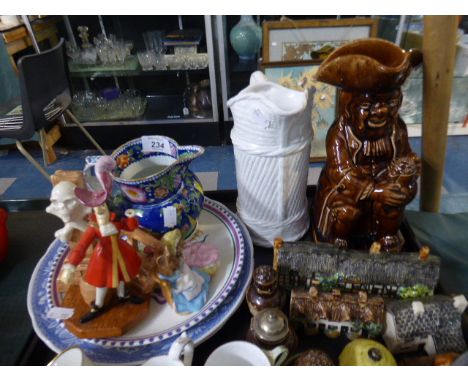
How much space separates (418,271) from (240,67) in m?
1.97

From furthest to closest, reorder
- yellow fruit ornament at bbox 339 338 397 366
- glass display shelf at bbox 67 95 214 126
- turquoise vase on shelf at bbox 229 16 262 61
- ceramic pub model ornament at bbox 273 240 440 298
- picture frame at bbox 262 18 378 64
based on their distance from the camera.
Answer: glass display shelf at bbox 67 95 214 126 → turquoise vase on shelf at bbox 229 16 262 61 → picture frame at bbox 262 18 378 64 → ceramic pub model ornament at bbox 273 240 440 298 → yellow fruit ornament at bbox 339 338 397 366

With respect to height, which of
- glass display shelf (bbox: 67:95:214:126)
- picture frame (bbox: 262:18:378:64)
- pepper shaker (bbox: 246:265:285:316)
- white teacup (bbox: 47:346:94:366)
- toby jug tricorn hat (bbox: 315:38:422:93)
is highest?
toby jug tricorn hat (bbox: 315:38:422:93)

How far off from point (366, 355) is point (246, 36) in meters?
2.04

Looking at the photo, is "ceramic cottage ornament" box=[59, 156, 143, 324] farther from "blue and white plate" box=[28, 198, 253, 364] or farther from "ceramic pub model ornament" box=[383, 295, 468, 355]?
"ceramic pub model ornament" box=[383, 295, 468, 355]

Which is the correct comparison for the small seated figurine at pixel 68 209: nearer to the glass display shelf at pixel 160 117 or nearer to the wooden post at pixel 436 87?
the wooden post at pixel 436 87

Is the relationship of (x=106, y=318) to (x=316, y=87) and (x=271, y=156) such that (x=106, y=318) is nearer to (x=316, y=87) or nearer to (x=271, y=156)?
(x=271, y=156)

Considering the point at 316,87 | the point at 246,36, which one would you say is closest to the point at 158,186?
the point at 316,87

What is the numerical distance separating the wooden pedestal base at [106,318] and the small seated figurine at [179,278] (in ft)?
0.23

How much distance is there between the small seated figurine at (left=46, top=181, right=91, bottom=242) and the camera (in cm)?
61

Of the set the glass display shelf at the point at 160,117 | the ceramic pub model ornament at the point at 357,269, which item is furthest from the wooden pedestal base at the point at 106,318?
the glass display shelf at the point at 160,117

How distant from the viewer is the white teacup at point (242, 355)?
589 millimetres

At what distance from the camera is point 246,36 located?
2221mm

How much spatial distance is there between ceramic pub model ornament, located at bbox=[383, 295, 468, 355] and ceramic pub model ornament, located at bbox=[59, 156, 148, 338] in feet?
1.51

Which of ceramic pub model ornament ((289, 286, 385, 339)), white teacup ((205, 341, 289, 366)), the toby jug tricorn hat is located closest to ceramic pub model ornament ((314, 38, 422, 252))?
the toby jug tricorn hat
